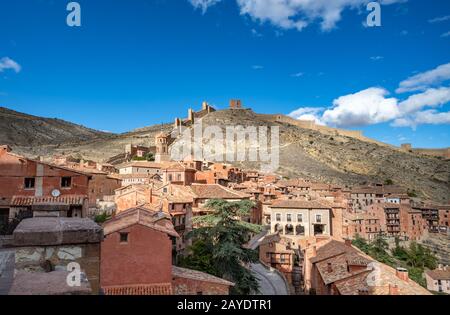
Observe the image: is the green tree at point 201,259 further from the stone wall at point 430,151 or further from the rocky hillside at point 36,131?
the stone wall at point 430,151

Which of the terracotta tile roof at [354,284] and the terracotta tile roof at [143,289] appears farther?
the terracotta tile roof at [354,284]

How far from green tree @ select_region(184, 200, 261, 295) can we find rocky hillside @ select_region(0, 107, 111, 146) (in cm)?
11212

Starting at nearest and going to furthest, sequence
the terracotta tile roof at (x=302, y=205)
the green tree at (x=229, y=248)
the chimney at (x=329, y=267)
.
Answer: the green tree at (x=229, y=248) < the chimney at (x=329, y=267) < the terracotta tile roof at (x=302, y=205)

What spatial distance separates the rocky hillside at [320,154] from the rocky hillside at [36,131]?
20.0 inches

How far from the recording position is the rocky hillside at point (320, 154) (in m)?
106

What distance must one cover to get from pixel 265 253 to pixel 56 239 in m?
31.6

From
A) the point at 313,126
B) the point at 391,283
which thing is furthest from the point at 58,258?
the point at 313,126

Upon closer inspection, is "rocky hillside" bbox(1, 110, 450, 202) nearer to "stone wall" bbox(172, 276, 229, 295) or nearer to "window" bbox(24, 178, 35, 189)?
"window" bbox(24, 178, 35, 189)

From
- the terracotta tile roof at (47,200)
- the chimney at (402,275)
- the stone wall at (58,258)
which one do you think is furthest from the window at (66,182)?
the chimney at (402,275)

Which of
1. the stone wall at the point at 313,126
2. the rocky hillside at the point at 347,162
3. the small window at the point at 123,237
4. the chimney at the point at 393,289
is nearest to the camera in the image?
the small window at the point at 123,237

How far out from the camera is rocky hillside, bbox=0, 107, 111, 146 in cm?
12362
